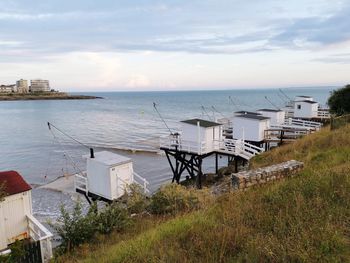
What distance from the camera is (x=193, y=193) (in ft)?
33.9

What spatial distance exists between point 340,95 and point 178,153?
1824 centimetres

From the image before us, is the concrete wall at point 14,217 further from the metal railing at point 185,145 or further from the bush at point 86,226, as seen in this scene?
the metal railing at point 185,145

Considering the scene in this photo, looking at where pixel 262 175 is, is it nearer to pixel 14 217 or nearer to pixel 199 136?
pixel 14 217

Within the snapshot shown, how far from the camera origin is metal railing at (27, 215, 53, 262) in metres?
9.99

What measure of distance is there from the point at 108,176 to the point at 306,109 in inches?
1276

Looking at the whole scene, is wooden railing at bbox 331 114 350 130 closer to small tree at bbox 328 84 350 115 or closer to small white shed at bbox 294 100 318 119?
small tree at bbox 328 84 350 115

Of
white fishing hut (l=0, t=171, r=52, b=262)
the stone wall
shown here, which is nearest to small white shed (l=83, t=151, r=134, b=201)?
white fishing hut (l=0, t=171, r=52, b=262)

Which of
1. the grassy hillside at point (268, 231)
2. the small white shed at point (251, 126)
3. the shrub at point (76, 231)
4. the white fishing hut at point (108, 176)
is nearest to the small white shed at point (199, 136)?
the small white shed at point (251, 126)

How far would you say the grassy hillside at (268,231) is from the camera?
437 cm

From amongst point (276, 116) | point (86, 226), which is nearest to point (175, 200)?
point (86, 226)

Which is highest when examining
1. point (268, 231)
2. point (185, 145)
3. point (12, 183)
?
point (268, 231)

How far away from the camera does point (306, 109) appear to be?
4047cm

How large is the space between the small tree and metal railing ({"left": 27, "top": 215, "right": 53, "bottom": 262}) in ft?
90.8

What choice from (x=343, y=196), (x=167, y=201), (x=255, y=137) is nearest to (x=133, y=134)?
(x=255, y=137)
